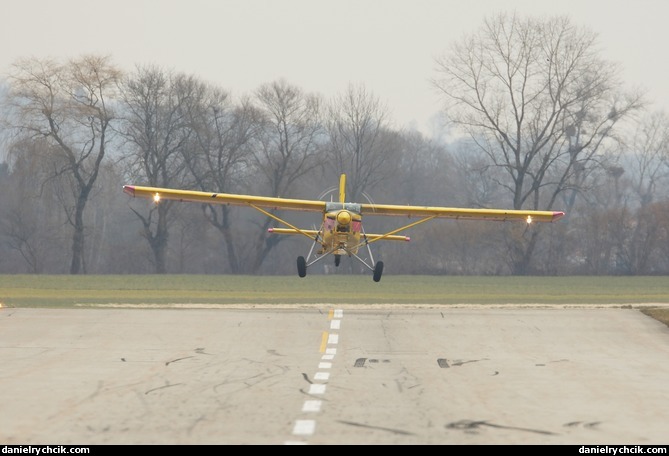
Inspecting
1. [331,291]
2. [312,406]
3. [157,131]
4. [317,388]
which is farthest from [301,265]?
[157,131]

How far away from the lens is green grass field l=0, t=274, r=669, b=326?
37.2 meters

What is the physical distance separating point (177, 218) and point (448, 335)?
55.1 meters

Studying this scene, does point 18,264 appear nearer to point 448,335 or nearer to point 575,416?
point 448,335

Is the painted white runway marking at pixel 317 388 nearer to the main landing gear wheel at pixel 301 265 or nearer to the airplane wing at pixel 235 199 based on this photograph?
the airplane wing at pixel 235 199

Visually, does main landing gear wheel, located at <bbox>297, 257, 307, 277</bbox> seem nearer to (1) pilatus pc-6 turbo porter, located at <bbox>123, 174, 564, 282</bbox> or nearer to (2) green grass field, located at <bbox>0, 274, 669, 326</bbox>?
(1) pilatus pc-6 turbo porter, located at <bbox>123, 174, 564, 282</bbox>

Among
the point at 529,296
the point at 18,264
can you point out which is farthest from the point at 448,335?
the point at 18,264

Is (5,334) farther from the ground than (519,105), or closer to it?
closer to it

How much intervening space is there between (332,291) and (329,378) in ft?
98.5

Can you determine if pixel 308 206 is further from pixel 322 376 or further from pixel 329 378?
pixel 329 378

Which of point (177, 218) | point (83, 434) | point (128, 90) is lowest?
point (83, 434)

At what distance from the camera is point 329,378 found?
14734 mm
